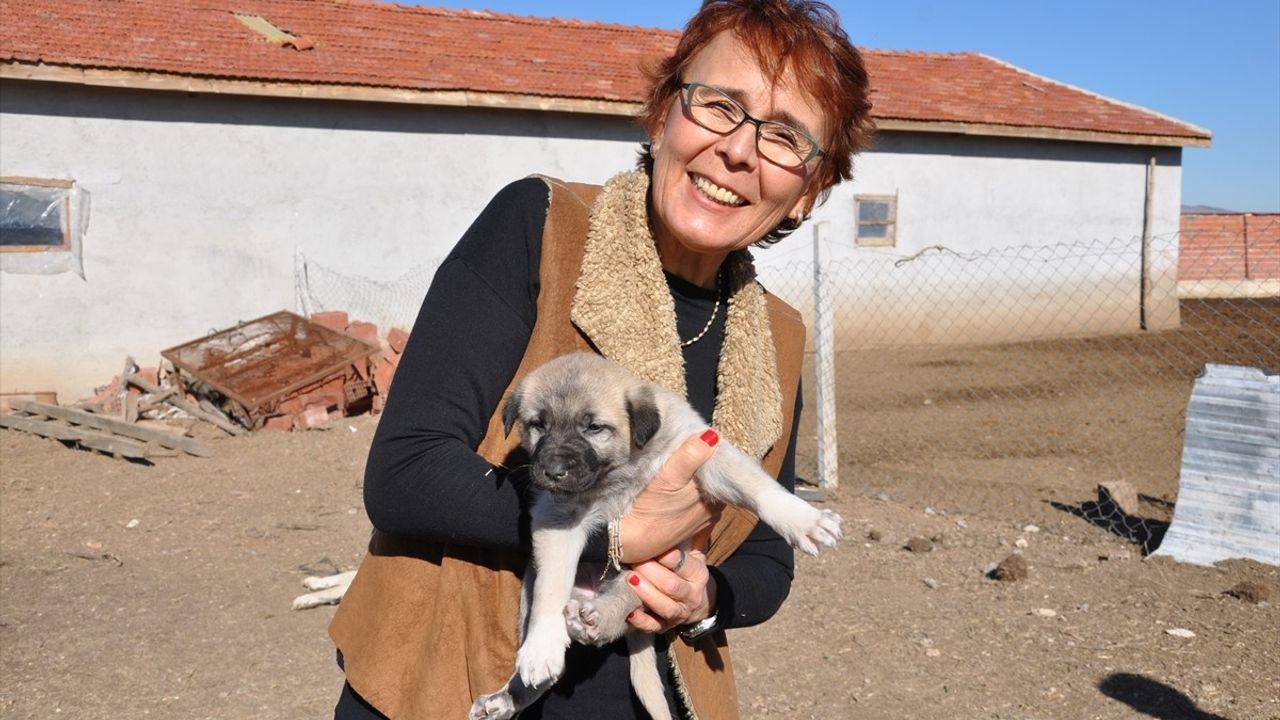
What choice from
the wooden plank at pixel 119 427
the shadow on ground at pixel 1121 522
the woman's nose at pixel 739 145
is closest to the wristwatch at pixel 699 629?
the woman's nose at pixel 739 145

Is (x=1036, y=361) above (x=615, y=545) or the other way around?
the other way around

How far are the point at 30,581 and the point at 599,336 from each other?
19.2 ft

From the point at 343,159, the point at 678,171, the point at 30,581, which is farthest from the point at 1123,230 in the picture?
the point at 678,171

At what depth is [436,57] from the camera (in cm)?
1446

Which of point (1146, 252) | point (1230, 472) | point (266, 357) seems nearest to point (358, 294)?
point (266, 357)

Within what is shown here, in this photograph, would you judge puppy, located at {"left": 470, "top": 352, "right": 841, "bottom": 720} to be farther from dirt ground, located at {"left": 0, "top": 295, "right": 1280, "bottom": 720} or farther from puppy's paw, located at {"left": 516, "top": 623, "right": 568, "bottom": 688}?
dirt ground, located at {"left": 0, "top": 295, "right": 1280, "bottom": 720}

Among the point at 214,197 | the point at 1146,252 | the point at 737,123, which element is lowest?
the point at 1146,252

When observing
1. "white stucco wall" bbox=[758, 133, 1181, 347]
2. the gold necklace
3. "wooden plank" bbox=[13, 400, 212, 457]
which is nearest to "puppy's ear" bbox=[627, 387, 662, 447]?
the gold necklace

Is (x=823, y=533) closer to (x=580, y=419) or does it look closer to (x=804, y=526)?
(x=804, y=526)

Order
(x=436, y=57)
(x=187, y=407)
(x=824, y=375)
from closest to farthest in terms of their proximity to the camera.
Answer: (x=824, y=375) → (x=187, y=407) → (x=436, y=57)

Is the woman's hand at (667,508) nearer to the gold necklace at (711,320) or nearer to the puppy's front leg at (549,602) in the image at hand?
the puppy's front leg at (549,602)

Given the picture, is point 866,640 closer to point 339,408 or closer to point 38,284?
point 339,408

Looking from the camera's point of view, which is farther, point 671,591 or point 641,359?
point 641,359

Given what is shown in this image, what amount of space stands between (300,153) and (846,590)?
373 inches
